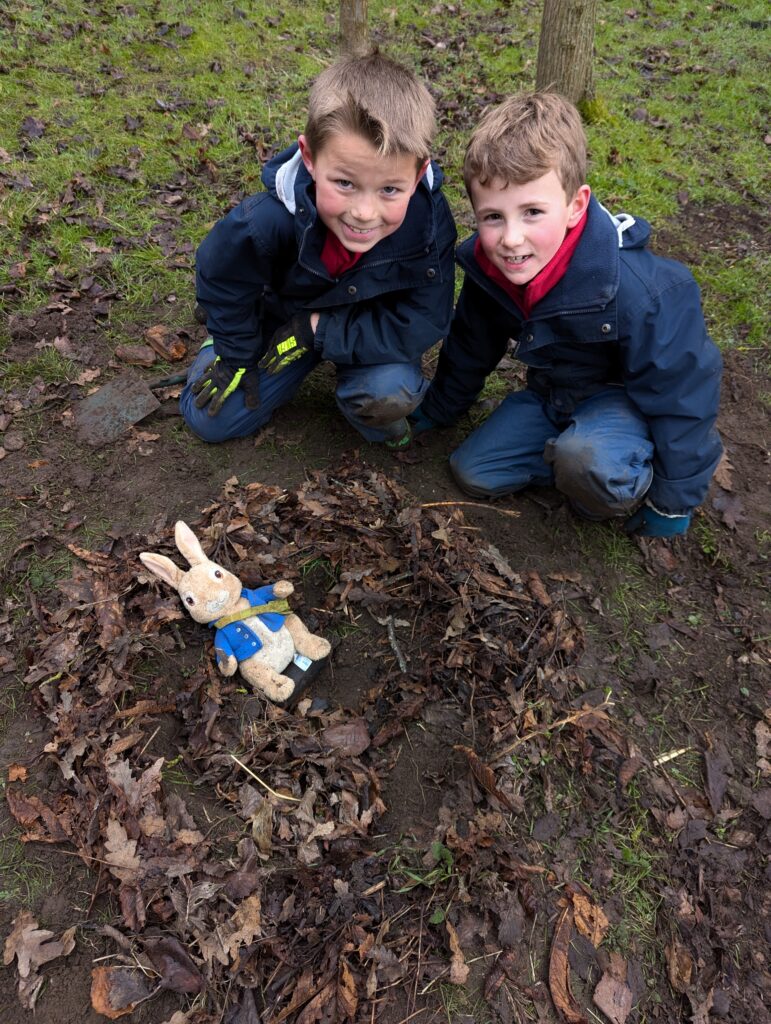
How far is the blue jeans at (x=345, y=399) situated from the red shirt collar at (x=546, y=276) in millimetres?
670

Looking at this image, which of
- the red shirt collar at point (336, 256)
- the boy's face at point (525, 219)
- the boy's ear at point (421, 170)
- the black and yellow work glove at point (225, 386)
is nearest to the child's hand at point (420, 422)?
the black and yellow work glove at point (225, 386)

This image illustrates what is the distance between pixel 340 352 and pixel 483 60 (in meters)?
5.90

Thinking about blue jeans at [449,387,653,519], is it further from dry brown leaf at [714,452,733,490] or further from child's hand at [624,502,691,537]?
dry brown leaf at [714,452,733,490]

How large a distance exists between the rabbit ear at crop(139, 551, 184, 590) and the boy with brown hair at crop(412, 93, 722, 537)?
1.57 metres

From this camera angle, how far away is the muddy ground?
229 cm

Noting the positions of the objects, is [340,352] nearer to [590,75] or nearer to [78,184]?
[78,184]

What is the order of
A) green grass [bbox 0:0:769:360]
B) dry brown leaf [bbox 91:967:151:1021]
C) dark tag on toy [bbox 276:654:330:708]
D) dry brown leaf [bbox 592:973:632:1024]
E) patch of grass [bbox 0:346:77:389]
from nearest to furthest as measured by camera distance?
1. dry brown leaf [bbox 91:967:151:1021]
2. dry brown leaf [bbox 592:973:632:1024]
3. dark tag on toy [bbox 276:654:330:708]
4. patch of grass [bbox 0:346:77:389]
5. green grass [bbox 0:0:769:360]

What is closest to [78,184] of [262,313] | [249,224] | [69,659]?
[262,313]

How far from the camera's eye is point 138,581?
2.90 metres

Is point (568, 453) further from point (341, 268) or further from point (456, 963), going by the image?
point (456, 963)

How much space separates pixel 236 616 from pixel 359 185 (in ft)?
5.78

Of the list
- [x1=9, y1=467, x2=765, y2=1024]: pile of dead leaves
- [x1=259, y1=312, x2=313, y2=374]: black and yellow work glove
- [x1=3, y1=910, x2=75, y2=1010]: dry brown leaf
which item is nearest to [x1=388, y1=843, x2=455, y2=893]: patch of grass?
[x1=9, y1=467, x2=765, y2=1024]: pile of dead leaves

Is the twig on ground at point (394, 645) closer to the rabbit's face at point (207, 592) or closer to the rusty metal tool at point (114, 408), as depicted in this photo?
the rabbit's face at point (207, 592)

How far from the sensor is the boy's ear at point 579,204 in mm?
2734
